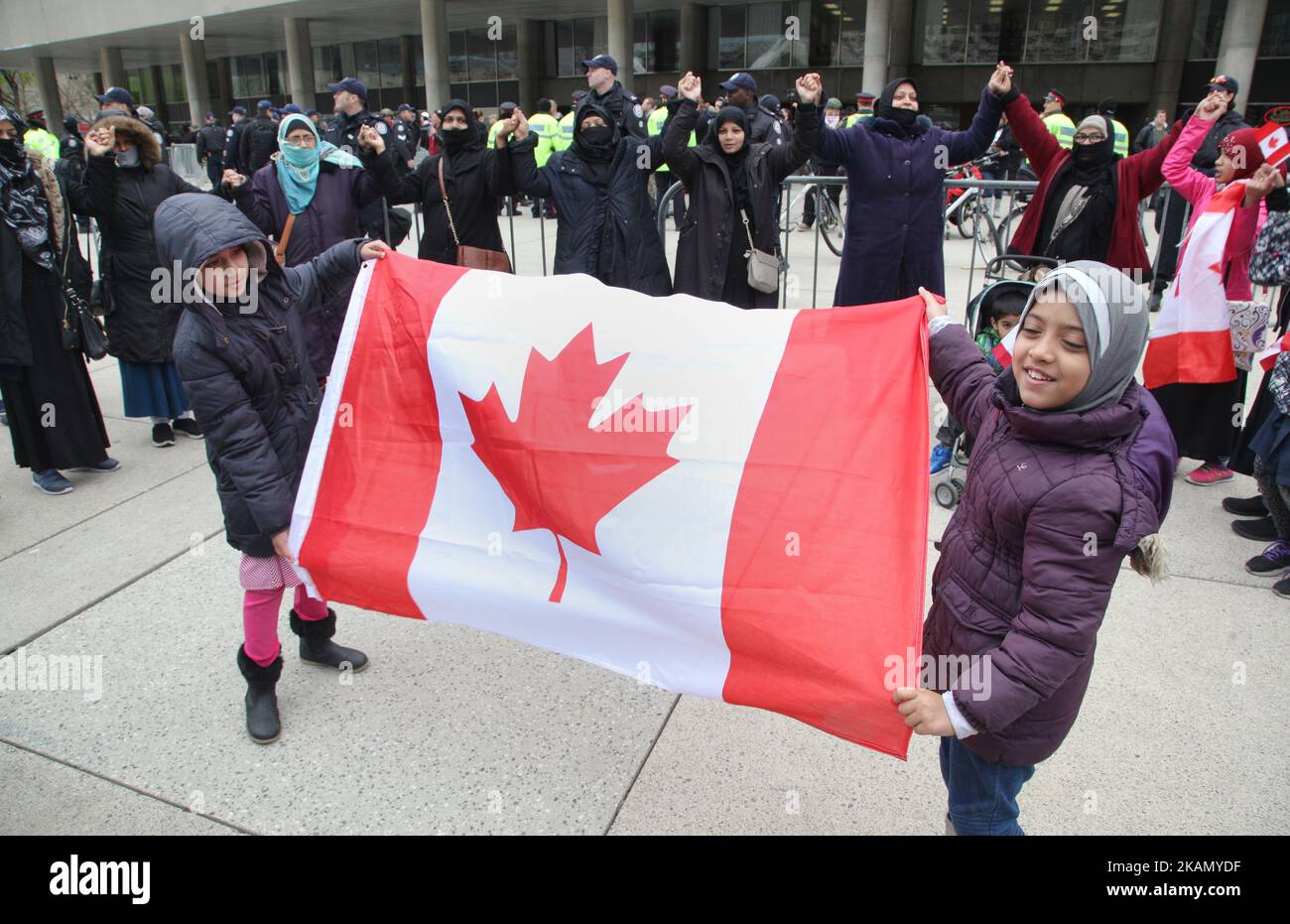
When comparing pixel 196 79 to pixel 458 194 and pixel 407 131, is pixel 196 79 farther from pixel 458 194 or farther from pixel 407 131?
pixel 458 194

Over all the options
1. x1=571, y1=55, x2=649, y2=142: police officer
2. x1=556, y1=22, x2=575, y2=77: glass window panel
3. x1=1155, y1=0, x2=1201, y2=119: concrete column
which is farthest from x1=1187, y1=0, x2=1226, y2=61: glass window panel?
x1=571, y1=55, x2=649, y2=142: police officer

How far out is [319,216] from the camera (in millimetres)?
5273

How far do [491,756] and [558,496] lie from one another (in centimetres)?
99

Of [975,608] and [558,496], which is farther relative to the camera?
[558,496]

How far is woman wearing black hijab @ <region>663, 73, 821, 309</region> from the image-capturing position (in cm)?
527

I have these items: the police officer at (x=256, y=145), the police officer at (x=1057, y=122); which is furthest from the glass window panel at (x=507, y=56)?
the police officer at (x=1057, y=122)

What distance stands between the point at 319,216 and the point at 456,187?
923mm

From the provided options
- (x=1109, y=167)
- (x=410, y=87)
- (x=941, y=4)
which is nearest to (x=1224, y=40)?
(x=941, y=4)

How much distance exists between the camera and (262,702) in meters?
3.14

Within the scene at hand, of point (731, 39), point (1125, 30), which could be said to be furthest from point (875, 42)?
point (1125, 30)

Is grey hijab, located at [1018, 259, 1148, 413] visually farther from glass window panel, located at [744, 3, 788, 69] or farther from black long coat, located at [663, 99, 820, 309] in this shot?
glass window panel, located at [744, 3, 788, 69]

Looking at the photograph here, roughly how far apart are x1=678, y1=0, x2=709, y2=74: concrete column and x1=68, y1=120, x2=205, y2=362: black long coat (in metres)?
26.6

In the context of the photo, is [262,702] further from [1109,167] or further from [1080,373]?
[1109,167]

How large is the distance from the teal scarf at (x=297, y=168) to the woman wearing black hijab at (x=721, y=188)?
2.05m
